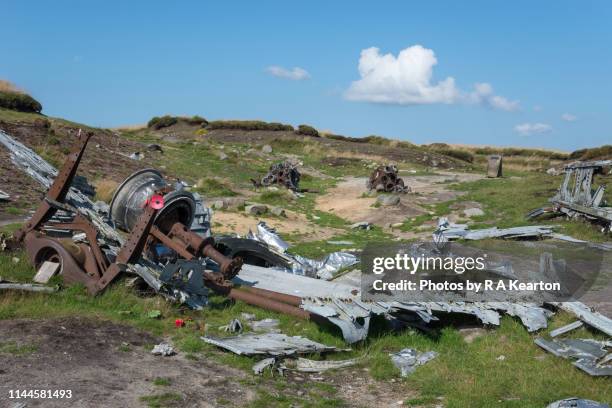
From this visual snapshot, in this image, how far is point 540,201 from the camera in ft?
63.6

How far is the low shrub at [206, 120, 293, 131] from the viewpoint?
50312mm

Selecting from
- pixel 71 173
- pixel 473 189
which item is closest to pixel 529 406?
pixel 71 173

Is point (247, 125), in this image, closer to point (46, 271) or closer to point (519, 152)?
point (519, 152)

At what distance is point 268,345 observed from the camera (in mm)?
7152

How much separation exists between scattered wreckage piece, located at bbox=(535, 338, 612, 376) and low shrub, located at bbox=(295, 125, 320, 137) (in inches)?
1692

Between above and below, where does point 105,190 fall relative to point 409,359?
above

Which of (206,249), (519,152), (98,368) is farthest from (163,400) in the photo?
(519,152)

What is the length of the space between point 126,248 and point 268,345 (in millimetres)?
2551

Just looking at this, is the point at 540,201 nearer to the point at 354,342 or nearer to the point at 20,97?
the point at 354,342

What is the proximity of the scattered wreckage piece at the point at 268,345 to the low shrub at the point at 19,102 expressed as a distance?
1087 inches

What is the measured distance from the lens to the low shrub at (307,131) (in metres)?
49.9

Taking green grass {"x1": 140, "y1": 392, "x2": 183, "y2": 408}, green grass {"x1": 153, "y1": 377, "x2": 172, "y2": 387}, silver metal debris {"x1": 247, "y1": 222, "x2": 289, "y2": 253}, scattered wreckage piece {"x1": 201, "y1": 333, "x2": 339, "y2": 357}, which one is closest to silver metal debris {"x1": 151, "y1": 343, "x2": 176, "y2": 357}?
scattered wreckage piece {"x1": 201, "y1": 333, "x2": 339, "y2": 357}

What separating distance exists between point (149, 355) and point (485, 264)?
22.0 feet

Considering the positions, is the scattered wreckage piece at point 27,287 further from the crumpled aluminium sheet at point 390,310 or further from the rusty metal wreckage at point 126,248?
the crumpled aluminium sheet at point 390,310
